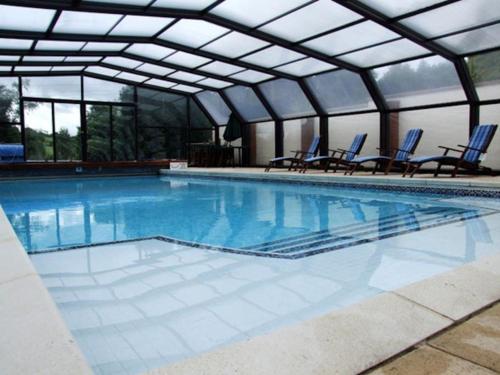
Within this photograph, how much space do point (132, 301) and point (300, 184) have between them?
740 cm

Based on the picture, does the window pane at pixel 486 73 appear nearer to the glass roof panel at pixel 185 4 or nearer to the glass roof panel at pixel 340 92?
the glass roof panel at pixel 340 92

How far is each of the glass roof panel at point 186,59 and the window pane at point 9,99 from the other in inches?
205

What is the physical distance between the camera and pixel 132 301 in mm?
2283

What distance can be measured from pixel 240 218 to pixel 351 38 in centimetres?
516

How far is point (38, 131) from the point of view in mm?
13922

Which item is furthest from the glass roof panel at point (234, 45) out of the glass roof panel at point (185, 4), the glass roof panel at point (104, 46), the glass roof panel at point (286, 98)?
the glass roof panel at point (286, 98)

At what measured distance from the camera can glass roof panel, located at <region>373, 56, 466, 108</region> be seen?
8867 mm

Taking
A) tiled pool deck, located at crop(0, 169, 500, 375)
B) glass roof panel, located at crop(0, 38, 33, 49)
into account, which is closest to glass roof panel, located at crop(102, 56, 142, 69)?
glass roof panel, located at crop(0, 38, 33, 49)

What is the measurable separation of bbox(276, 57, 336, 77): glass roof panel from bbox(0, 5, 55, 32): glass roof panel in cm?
553

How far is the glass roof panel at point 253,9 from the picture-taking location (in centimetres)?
744

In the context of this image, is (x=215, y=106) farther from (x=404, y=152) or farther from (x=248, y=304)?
(x=248, y=304)

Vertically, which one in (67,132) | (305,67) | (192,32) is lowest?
(67,132)

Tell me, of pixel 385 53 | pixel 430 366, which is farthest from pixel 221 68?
pixel 430 366

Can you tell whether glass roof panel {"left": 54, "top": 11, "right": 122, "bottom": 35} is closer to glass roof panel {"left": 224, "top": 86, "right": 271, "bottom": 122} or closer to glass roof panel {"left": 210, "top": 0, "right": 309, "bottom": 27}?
glass roof panel {"left": 210, "top": 0, "right": 309, "bottom": 27}
